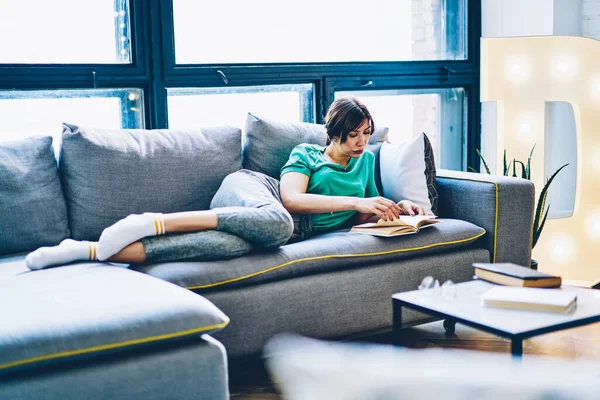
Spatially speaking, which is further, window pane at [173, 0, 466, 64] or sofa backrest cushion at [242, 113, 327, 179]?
window pane at [173, 0, 466, 64]

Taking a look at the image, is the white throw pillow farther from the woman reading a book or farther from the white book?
the white book

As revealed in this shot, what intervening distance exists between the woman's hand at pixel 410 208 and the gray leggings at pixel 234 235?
0.61m

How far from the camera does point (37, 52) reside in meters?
3.27

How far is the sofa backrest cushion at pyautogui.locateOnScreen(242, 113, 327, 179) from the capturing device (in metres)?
3.21

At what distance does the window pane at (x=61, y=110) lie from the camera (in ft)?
10.6

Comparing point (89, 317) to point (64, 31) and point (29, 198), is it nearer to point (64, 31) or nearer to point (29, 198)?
point (29, 198)

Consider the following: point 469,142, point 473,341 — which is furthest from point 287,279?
point 469,142

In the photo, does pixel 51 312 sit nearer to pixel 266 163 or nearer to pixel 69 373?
pixel 69 373

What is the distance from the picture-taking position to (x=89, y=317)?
74.4 inches

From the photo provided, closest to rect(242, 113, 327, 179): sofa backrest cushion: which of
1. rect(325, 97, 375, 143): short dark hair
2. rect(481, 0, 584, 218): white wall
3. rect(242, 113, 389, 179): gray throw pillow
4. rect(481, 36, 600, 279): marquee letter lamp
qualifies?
rect(242, 113, 389, 179): gray throw pillow

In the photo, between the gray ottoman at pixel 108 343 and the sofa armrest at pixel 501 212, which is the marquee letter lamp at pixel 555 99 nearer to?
the sofa armrest at pixel 501 212

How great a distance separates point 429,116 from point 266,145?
1604 millimetres

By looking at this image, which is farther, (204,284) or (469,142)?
(469,142)

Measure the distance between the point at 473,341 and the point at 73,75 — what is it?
2012mm
